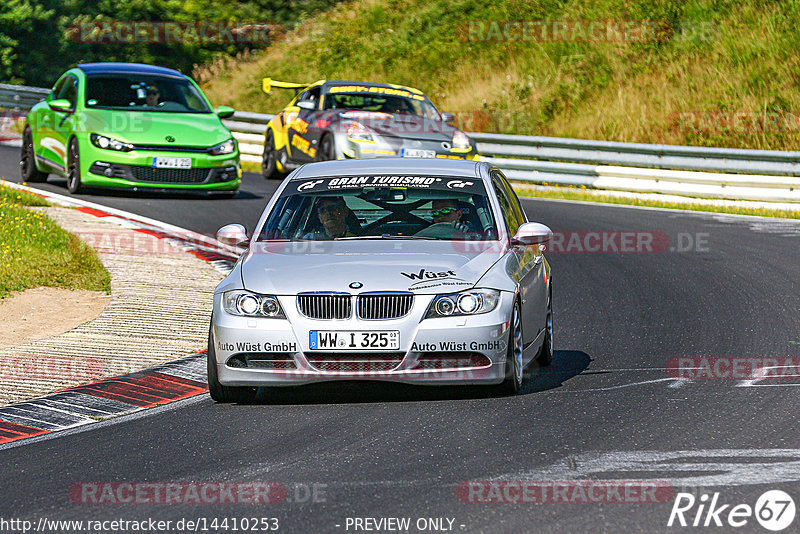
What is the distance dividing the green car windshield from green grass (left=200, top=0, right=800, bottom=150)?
10.9 m

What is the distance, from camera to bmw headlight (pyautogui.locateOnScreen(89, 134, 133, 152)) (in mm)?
18344

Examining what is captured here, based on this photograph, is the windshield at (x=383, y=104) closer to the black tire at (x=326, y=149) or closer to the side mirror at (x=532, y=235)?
the black tire at (x=326, y=149)

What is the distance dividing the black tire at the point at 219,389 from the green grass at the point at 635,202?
13.7m

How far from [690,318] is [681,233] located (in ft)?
21.1

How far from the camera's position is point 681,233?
17.8 metres

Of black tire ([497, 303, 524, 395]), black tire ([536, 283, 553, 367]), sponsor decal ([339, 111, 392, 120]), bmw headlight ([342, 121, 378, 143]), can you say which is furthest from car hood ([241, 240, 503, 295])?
sponsor decal ([339, 111, 392, 120])

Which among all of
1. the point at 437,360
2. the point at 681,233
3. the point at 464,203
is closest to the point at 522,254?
the point at 464,203

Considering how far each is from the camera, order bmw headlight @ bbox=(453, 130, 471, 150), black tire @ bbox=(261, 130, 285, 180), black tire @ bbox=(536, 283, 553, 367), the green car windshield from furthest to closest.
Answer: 1. black tire @ bbox=(261, 130, 285, 180)
2. bmw headlight @ bbox=(453, 130, 471, 150)
3. the green car windshield
4. black tire @ bbox=(536, 283, 553, 367)

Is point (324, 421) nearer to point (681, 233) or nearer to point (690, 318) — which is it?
point (690, 318)

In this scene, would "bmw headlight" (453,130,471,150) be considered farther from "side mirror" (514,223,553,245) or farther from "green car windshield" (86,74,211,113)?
"side mirror" (514,223,553,245)

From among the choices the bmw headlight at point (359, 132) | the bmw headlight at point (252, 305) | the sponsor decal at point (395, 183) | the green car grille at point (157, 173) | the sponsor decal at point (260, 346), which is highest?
the sponsor decal at point (395, 183)

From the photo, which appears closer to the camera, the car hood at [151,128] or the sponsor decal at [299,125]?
the car hood at [151,128]

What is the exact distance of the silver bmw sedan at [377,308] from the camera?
7809 mm

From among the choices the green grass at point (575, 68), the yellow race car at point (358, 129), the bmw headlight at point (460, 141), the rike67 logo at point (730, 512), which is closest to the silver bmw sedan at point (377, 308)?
the rike67 logo at point (730, 512)
